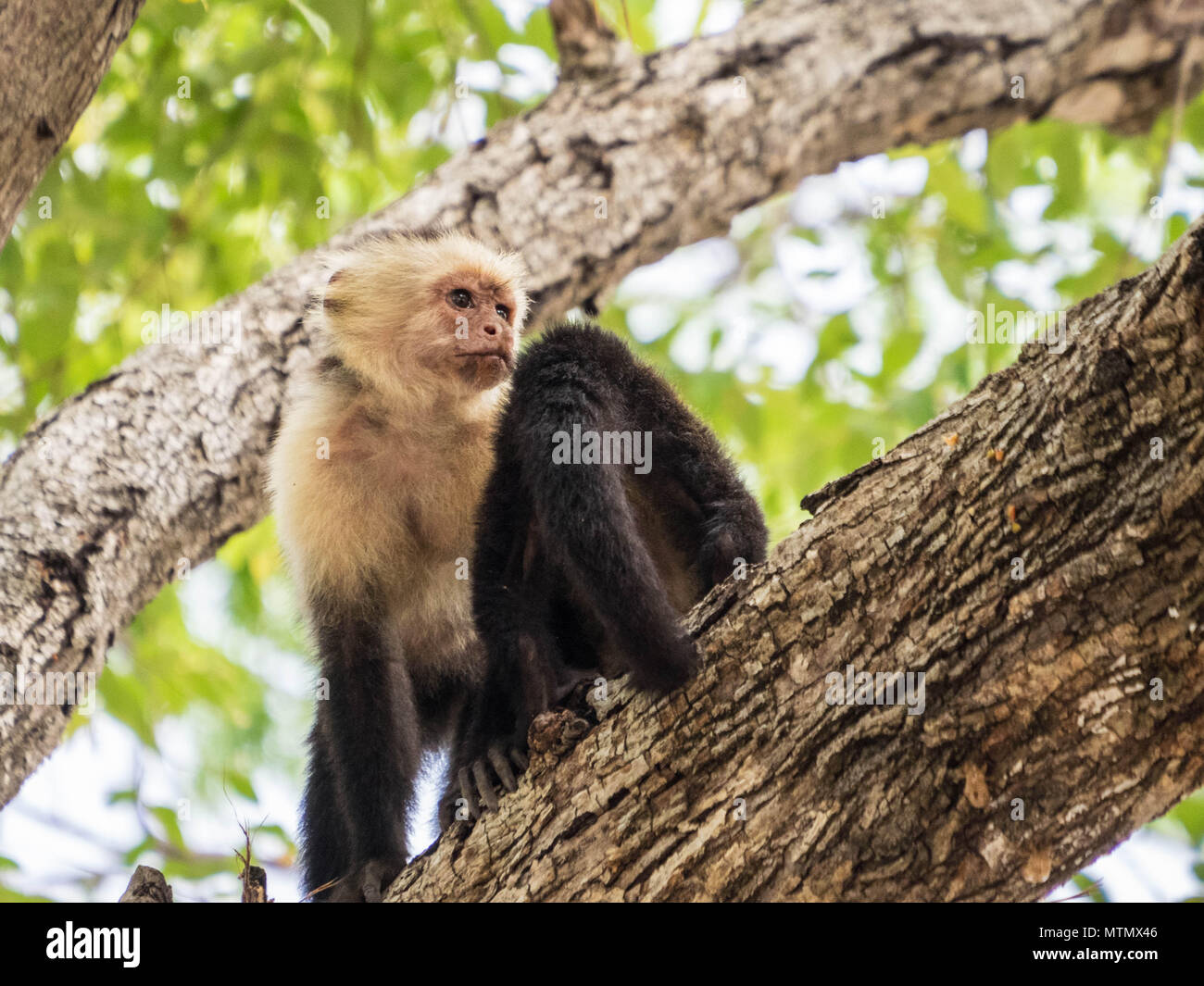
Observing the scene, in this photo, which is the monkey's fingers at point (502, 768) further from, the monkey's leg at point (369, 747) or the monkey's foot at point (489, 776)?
the monkey's leg at point (369, 747)

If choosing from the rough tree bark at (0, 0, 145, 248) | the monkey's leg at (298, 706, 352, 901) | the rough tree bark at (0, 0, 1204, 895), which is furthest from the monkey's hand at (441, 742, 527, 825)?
the rough tree bark at (0, 0, 145, 248)

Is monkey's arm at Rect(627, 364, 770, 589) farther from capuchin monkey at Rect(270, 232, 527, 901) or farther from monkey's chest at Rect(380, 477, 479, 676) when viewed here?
monkey's chest at Rect(380, 477, 479, 676)

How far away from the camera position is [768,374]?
6949mm

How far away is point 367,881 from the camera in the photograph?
3631mm

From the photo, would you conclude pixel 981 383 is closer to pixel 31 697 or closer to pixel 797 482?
pixel 31 697

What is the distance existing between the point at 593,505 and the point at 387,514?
1.72 m

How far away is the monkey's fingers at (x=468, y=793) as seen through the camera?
3125mm

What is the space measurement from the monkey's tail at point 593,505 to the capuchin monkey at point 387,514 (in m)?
0.84

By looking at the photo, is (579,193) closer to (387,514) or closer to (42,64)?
(387,514)

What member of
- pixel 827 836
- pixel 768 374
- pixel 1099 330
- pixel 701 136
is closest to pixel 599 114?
pixel 701 136

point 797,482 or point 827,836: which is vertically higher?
point 797,482

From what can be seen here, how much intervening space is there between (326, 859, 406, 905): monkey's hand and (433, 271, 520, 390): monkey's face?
1.83 meters

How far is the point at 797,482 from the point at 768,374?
34.2 inches

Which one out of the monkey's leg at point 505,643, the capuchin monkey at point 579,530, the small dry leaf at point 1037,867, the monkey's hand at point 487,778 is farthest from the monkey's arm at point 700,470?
the small dry leaf at point 1037,867
